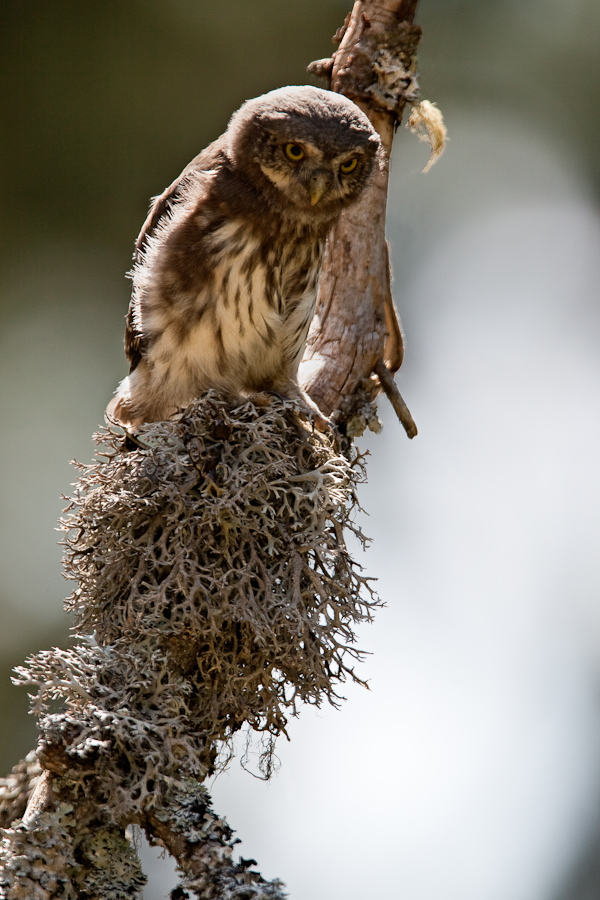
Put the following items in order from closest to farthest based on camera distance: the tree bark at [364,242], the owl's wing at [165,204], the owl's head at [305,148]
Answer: the owl's head at [305,148] < the owl's wing at [165,204] < the tree bark at [364,242]

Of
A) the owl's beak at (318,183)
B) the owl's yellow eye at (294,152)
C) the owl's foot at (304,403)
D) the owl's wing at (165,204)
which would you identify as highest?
the owl's wing at (165,204)

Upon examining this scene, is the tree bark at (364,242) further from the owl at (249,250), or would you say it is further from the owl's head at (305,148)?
the owl's head at (305,148)

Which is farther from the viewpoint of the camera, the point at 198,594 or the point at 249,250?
the point at 249,250

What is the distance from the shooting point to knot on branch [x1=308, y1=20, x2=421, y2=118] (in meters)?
3.52

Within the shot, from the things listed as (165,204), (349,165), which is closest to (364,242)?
(349,165)

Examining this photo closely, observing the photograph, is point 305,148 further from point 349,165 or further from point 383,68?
point 383,68

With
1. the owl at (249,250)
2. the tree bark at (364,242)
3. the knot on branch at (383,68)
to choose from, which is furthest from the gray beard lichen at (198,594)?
the knot on branch at (383,68)

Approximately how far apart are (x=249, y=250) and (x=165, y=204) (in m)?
0.44

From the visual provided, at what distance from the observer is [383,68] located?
3512 millimetres

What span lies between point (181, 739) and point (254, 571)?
0.48 metres

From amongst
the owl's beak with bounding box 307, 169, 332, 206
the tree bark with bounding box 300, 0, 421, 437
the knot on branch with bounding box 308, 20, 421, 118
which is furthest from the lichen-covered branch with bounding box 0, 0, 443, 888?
the knot on branch with bounding box 308, 20, 421, 118

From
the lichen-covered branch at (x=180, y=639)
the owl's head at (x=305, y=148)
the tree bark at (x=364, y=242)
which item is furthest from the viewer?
the tree bark at (x=364, y=242)

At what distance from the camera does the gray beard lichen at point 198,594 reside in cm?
235

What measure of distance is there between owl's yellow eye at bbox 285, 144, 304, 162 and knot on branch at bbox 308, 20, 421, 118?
62cm
